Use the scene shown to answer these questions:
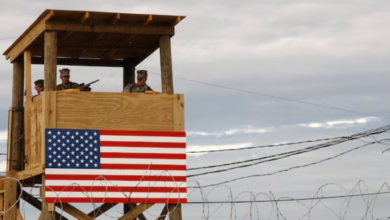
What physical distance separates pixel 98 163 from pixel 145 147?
1.21 m

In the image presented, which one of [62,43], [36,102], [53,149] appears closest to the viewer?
[53,149]

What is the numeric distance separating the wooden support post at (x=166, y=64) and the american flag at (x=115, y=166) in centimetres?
134

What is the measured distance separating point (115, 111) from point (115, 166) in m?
1.31

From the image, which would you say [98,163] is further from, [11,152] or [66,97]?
[11,152]

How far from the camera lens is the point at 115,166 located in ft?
71.3

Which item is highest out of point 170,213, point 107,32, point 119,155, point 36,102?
point 107,32

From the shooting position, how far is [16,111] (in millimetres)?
25688

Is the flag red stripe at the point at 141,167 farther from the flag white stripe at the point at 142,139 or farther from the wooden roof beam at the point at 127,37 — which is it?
the wooden roof beam at the point at 127,37

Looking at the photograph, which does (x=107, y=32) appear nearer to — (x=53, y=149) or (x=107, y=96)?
(x=107, y=96)

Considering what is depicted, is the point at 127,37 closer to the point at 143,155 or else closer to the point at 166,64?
the point at 166,64

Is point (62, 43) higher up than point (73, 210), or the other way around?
point (62, 43)

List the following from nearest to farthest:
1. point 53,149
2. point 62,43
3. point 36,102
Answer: point 53,149 < point 36,102 < point 62,43

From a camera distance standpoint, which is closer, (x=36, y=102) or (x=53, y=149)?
(x=53, y=149)

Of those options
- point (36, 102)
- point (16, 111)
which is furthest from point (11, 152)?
point (36, 102)
